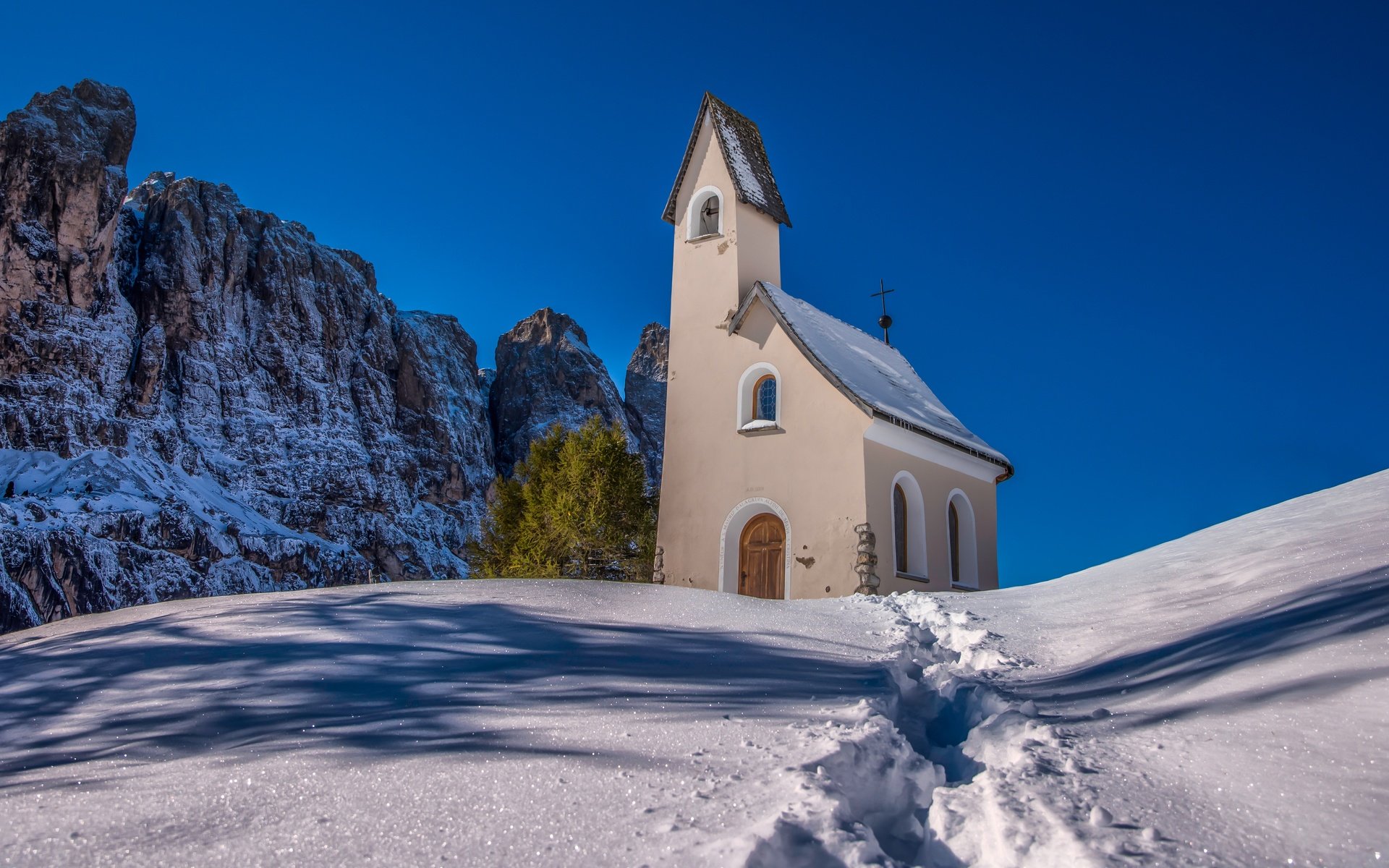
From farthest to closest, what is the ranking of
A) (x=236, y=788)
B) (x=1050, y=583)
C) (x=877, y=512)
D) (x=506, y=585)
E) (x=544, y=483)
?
(x=544, y=483), (x=877, y=512), (x=1050, y=583), (x=506, y=585), (x=236, y=788)

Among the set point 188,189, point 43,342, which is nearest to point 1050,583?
point 43,342

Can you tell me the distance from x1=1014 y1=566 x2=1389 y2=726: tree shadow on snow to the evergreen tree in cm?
1372

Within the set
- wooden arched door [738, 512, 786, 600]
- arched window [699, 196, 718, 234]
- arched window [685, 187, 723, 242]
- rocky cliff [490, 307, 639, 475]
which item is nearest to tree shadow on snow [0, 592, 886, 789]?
wooden arched door [738, 512, 786, 600]

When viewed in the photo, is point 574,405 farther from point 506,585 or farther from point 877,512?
point 506,585

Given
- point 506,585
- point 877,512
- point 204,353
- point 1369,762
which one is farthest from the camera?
point 204,353

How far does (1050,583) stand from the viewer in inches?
388

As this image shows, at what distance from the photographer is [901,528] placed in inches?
613

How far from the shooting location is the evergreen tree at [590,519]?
Result: 18.8 m

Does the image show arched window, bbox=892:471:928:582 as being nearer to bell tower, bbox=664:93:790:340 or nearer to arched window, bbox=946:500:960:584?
arched window, bbox=946:500:960:584

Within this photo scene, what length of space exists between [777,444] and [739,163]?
611cm

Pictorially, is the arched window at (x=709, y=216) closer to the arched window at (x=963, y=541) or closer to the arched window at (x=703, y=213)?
the arched window at (x=703, y=213)

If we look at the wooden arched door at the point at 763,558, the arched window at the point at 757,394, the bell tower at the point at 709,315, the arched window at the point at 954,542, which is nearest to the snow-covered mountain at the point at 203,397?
the bell tower at the point at 709,315

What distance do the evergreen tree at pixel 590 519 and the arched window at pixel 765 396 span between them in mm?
4430

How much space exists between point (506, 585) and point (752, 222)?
1089 centimetres
